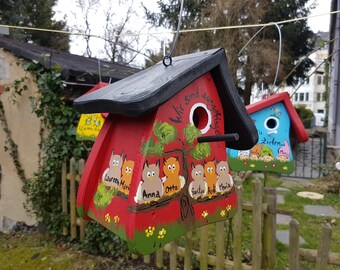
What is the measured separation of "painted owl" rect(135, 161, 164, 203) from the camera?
1118 mm

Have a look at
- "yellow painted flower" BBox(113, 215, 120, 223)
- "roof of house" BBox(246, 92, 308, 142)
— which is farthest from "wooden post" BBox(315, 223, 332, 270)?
"yellow painted flower" BBox(113, 215, 120, 223)

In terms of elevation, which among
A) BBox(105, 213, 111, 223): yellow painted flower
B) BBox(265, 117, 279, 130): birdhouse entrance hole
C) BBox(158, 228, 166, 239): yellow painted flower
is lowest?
BBox(158, 228, 166, 239): yellow painted flower

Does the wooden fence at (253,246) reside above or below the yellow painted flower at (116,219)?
below

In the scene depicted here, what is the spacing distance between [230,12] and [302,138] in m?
4.62

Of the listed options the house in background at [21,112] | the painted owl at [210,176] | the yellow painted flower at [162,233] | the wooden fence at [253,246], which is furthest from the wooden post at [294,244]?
the house in background at [21,112]

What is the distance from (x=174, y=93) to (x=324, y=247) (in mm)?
1697

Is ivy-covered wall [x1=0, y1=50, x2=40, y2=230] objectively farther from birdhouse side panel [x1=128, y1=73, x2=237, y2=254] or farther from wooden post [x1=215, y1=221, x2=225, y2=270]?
birdhouse side panel [x1=128, y1=73, x2=237, y2=254]

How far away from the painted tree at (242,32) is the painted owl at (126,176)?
12.8ft

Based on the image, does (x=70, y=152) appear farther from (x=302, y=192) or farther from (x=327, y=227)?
(x=302, y=192)

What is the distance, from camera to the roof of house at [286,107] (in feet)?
7.15

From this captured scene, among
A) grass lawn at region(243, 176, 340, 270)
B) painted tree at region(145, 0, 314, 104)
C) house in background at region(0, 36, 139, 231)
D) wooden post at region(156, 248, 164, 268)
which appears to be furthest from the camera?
painted tree at region(145, 0, 314, 104)

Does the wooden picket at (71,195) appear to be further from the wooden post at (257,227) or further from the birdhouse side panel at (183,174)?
the birdhouse side panel at (183,174)

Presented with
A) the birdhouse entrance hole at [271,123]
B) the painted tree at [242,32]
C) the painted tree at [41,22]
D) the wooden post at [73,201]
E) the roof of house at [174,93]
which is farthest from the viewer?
the painted tree at [41,22]

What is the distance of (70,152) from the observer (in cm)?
402
